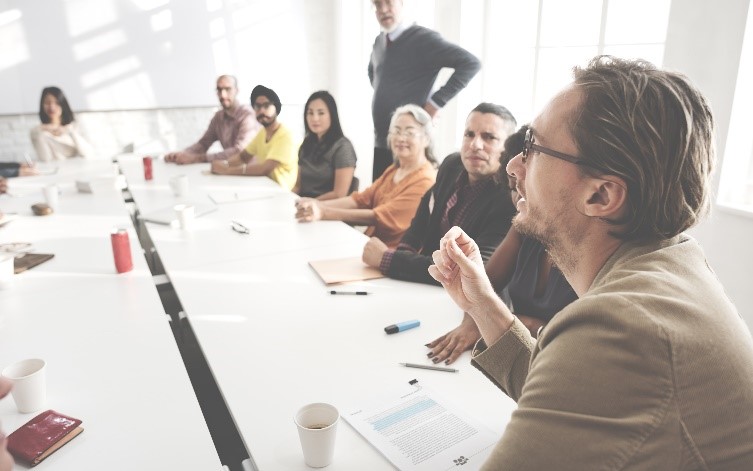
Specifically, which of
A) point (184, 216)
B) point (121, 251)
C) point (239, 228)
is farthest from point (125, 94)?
point (121, 251)

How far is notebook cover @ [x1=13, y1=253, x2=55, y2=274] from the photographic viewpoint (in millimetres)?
1901

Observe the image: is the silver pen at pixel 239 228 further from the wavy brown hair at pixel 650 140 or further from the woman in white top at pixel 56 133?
the woman in white top at pixel 56 133

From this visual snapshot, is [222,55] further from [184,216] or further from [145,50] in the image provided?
[184,216]


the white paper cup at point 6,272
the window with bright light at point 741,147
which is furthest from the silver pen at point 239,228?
the window with bright light at point 741,147

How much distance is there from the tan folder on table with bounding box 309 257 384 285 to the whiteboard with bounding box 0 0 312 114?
4.50 m

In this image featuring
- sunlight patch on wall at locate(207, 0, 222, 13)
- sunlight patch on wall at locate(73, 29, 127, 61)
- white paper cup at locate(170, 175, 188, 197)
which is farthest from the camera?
sunlight patch on wall at locate(207, 0, 222, 13)

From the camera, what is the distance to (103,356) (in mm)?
1321

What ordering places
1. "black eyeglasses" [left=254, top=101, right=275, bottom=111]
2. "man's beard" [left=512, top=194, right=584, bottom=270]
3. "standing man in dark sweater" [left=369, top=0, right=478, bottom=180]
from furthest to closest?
"black eyeglasses" [left=254, top=101, right=275, bottom=111] → "standing man in dark sweater" [left=369, top=0, right=478, bottom=180] → "man's beard" [left=512, top=194, right=584, bottom=270]

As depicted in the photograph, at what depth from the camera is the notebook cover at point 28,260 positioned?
190 centimetres

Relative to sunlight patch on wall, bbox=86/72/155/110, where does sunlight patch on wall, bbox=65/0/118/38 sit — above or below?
above

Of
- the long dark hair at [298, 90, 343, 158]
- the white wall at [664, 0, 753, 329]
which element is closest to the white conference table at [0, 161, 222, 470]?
the long dark hair at [298, 90, 343, 158]

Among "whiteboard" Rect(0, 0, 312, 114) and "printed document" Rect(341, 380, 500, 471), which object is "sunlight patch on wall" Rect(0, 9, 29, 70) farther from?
"printed document" Rect(341, 380, 500, 471)

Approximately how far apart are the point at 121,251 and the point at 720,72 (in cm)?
240

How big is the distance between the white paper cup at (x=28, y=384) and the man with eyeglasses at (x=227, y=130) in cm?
309
